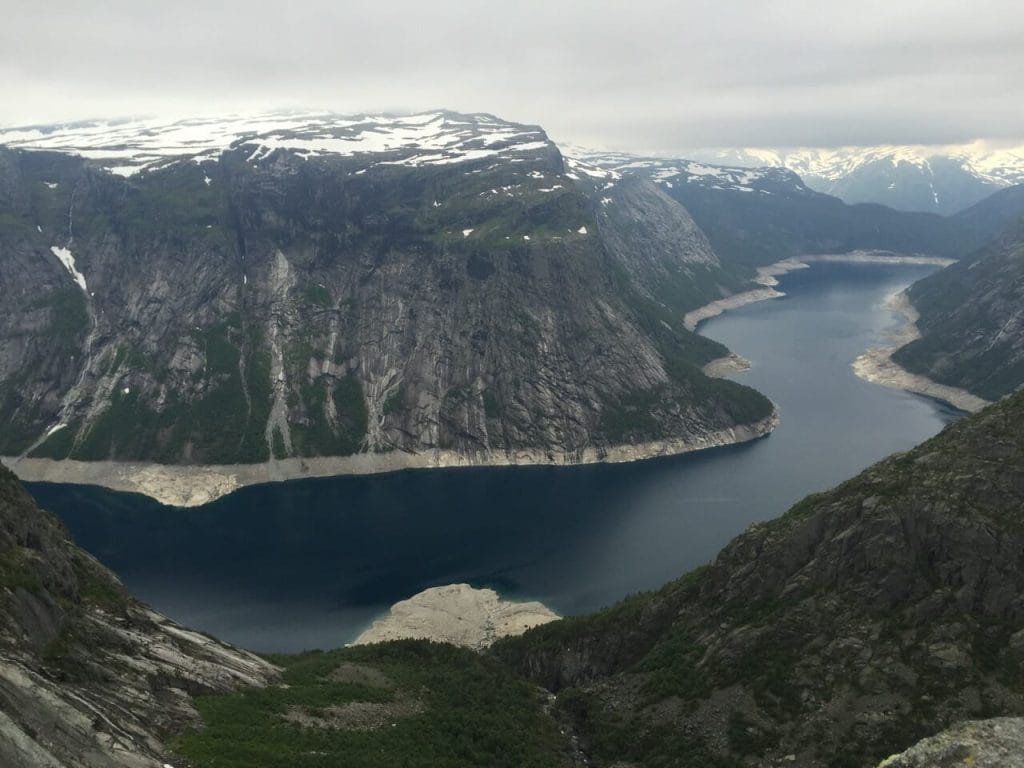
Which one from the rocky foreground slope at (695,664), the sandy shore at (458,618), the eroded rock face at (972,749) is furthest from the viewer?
the sandy shore at (458,618)

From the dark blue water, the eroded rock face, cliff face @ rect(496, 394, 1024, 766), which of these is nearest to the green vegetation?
cliff face @ rect(496, 394, 1024, 766)

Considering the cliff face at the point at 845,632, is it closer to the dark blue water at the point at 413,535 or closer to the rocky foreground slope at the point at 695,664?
the rocky foreground slope at the point at 695,664

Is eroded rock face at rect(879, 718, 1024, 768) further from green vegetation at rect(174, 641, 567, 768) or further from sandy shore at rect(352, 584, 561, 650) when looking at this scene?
sandy shore at rect(352, 584, 561, 650)

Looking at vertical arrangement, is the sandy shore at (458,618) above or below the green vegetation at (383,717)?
below

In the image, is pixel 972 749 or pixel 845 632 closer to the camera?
pixel 972 749

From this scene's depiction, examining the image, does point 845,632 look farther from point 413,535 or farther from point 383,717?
point 413,535

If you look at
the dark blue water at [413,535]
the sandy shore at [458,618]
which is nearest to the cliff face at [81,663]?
the sandy shore at [458,618]

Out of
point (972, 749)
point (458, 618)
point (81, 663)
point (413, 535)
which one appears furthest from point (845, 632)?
point (413, 535)
